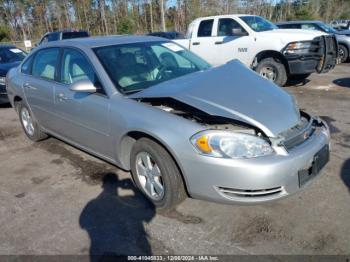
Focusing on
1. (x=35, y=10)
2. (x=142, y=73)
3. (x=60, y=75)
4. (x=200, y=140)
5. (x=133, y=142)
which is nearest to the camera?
(x=200, y=140)

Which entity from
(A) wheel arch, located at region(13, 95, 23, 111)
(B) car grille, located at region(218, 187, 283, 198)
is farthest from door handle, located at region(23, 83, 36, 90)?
(B) car grille, located at region(218, 187, 283, 198)

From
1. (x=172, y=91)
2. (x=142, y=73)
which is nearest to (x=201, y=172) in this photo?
(x=172, y=91)

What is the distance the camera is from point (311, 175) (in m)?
2.87

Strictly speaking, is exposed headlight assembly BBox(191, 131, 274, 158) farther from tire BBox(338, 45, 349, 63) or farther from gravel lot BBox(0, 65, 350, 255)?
tire BBox(338, 45, 349, 63)

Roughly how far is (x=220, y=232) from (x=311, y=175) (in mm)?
931

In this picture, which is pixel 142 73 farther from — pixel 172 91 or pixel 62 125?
pixel 62 125

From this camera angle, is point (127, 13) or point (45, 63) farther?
point (127, 13)

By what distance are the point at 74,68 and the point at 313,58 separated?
5837mm

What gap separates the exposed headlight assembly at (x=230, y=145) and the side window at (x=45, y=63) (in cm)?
257

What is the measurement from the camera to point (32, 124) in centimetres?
525

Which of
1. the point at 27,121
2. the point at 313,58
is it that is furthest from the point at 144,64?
the point at 313,58

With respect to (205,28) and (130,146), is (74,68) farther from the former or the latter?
(205,28)

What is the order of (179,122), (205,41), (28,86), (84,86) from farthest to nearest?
(205,41) < (28,86) < (84,86) < (179,122)

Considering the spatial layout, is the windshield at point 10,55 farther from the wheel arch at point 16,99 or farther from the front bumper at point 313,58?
the front bumper at point 313,58
